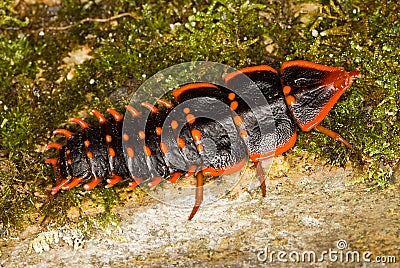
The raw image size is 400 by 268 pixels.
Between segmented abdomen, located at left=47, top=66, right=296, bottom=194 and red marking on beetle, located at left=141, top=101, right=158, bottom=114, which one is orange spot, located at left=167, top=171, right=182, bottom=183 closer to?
segmented abdomen, located at left=47, top=66, right=296, bottom=194

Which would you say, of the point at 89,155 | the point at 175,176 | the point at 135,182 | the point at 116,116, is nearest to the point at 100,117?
the point at 116,116

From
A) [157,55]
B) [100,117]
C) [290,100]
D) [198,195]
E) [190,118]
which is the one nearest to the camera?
[290,100]

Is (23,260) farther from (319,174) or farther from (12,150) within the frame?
(319,174)

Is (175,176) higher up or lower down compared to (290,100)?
lower down

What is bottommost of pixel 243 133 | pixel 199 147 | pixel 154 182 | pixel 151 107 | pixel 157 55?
pixel 154 182

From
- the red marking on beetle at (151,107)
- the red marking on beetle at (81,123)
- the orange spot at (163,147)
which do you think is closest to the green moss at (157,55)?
the red marking on beetle at (81,123)

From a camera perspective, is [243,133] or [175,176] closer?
[243,133]

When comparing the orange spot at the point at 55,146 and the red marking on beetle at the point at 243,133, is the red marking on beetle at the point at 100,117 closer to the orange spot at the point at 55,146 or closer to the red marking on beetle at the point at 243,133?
the orange spot at the point at 55,146

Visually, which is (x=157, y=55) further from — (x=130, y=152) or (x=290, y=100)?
(x=290, y=100)
